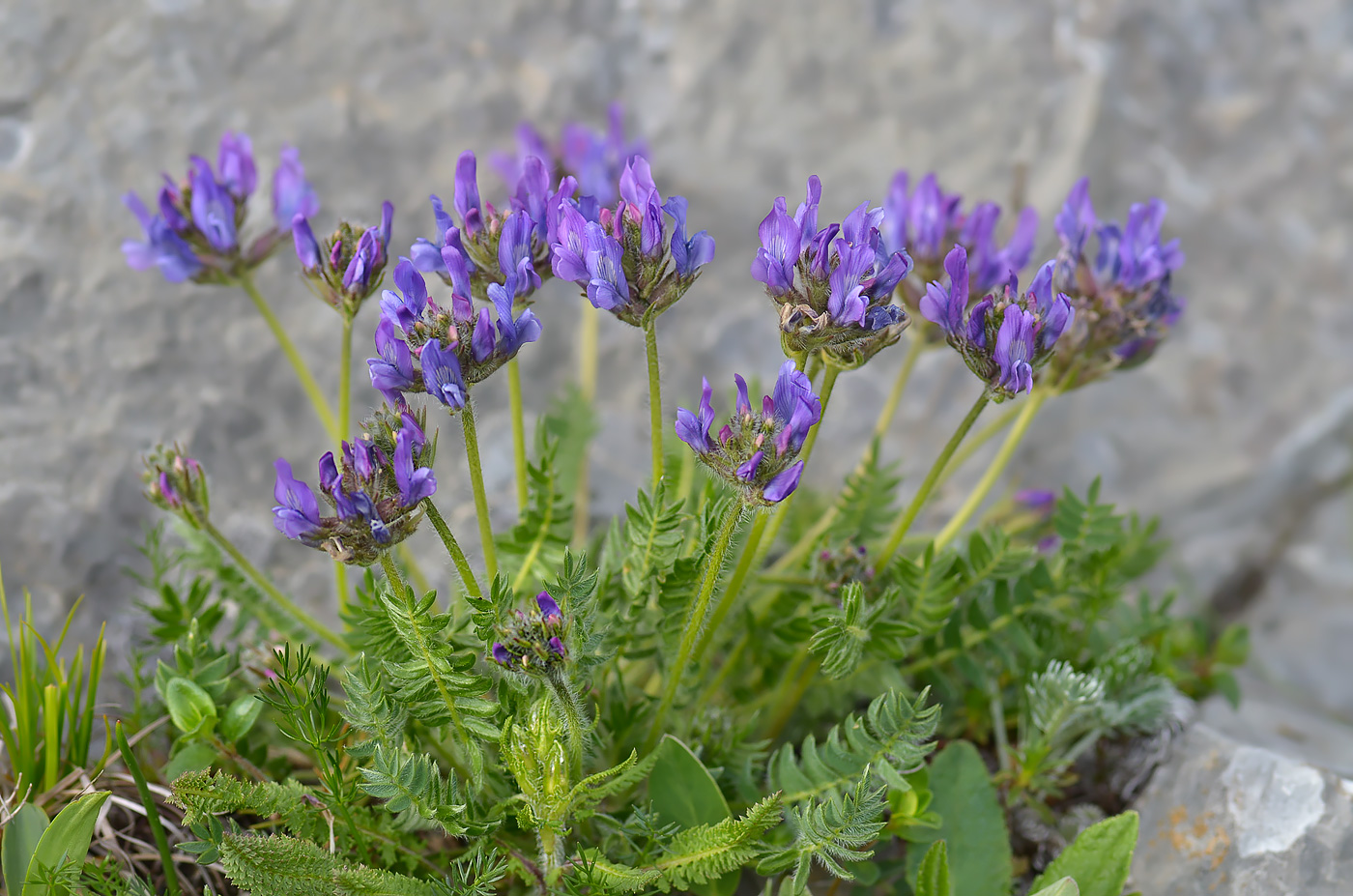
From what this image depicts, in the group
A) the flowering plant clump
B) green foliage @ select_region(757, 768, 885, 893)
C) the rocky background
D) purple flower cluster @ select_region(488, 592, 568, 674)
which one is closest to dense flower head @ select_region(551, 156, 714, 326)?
the flowering plant clump

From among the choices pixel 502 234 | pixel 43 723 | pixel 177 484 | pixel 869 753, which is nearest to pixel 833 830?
pixel 869 753

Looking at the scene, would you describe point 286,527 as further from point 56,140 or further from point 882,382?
point 882,382

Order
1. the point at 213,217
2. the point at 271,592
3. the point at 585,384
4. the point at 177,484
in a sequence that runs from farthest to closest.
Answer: the point at 585,384 < the point at 213,217 < the point at 271,592 < the point at 177,484

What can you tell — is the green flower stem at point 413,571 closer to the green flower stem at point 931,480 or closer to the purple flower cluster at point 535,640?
the purple flower cluster at point 535,640

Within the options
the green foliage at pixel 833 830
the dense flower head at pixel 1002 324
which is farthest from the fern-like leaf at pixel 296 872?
the dense flower head at pixel 1002 324

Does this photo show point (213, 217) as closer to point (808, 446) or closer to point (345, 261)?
point (345, 261)

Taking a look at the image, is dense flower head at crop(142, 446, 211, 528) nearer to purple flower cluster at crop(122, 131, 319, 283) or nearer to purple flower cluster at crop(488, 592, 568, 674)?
purple flower cluster at crop(122, 131, 319, 283)
